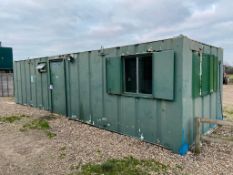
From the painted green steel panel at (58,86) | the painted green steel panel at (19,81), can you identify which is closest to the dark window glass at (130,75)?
the painted green steel panel at (58,86)

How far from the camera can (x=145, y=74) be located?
514cm

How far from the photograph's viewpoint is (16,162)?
13.7ft

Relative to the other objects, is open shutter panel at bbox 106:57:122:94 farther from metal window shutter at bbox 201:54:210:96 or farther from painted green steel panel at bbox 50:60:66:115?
painted green steel panel at bbox 50:60:66:115

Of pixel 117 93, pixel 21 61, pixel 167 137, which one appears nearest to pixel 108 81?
pixel 117 93

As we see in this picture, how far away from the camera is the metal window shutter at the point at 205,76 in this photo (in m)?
5.32

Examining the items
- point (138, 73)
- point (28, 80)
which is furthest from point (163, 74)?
point (28, 80)

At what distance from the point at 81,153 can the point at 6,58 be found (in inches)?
739

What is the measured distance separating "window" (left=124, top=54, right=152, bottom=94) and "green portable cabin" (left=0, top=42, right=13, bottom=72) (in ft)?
57.0

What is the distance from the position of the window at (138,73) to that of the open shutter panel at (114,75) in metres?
0.17

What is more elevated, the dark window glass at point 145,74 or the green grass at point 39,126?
the dark window glass at point 145,74

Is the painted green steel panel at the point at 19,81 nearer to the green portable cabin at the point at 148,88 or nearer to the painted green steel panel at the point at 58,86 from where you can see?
the painted green steel panel at the point at 58,86

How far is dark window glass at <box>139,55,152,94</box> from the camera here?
16.5 feet

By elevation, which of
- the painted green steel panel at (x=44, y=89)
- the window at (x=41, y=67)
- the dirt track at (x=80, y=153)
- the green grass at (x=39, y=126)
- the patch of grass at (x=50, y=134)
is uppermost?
the window at (x=41, y=67)

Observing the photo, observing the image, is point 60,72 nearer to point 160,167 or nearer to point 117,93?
point 117,93
